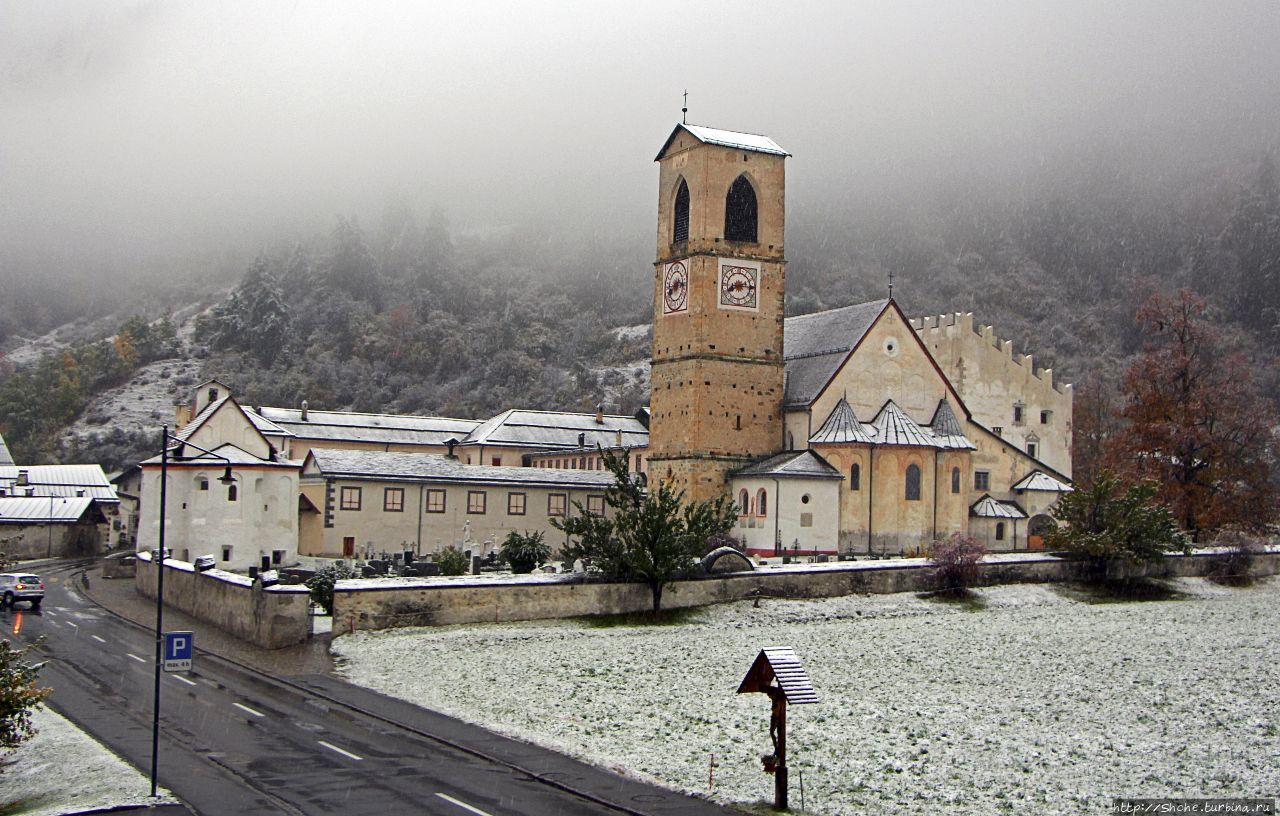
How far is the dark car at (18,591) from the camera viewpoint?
52.1 m

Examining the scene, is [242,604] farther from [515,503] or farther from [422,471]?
[515,503]

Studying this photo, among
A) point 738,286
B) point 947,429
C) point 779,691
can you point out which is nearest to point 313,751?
point 779,691

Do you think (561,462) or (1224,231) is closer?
(561,462)

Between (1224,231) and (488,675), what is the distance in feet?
573

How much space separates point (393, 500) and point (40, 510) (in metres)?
28.5

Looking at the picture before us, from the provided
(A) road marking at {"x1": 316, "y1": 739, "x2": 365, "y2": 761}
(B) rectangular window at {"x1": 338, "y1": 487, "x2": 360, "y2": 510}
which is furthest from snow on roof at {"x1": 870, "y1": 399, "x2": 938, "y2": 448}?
(A) road marking at {"x1": 316, "y1": 739, "x2": 365, "y2": 761}

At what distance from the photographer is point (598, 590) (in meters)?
47.6

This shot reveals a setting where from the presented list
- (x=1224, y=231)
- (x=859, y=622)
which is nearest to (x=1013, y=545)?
A: (x=859, y=622)

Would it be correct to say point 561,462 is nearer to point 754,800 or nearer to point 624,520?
point 624,520

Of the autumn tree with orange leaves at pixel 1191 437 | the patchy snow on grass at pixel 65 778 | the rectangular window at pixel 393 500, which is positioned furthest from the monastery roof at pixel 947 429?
the patchy snow on grass at pixel 65 778

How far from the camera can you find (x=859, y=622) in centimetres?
4769

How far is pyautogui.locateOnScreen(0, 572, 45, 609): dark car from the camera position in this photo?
5212 cm

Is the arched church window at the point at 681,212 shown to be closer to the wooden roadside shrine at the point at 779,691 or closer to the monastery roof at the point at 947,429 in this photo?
the monastery roof at the point at 947,429

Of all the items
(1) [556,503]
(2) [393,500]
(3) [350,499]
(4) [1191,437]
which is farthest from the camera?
(1) [556,503]
